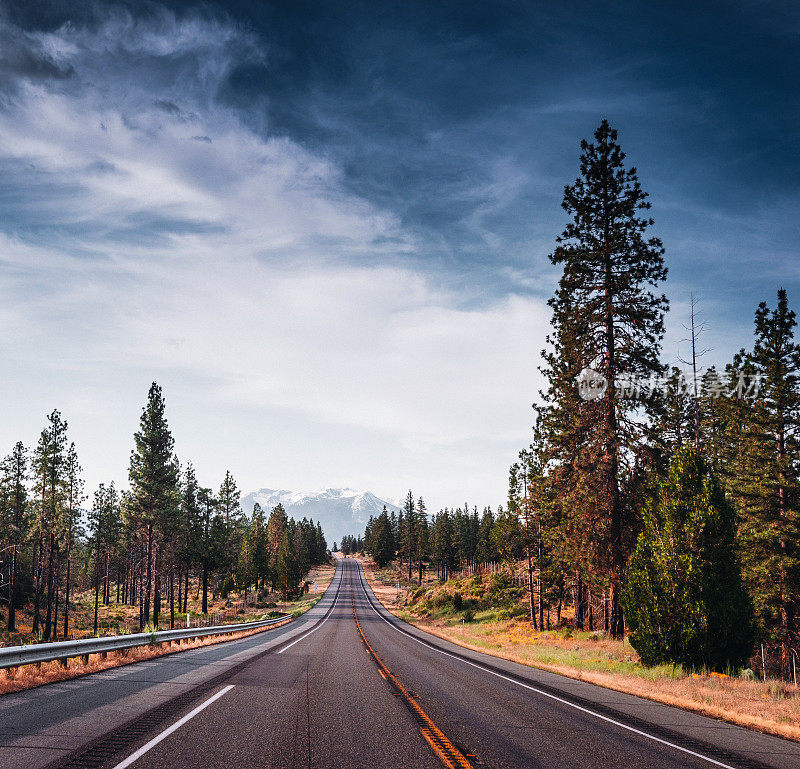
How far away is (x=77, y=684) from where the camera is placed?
10305 mm

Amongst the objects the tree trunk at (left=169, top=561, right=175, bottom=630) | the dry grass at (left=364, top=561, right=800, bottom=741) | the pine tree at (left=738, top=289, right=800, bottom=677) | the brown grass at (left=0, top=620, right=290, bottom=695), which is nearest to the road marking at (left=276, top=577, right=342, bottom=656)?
the brown grass at (left=0, top=620, right=290, bottom=695)

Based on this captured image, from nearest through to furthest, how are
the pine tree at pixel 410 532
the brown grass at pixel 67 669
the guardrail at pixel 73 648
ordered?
the brown grass at pixel 67 669
the guardrail at pixel 73 648
the pine tree at pixel 410 532

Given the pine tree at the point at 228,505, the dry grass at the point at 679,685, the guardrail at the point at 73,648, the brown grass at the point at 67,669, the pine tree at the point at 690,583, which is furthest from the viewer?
the pine tree at the point at 228,505

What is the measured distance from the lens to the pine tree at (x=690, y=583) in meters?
14.4

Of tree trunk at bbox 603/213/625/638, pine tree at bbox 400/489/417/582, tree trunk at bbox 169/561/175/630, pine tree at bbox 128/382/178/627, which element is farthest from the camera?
pine tree at bbox 400/489/417/582

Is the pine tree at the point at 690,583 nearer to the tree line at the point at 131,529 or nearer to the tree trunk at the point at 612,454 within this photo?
the tree trunk at the point at 612,454

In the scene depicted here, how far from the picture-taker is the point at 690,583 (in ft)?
48.1

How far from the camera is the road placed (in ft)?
19.7

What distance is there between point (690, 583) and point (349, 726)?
466 inches

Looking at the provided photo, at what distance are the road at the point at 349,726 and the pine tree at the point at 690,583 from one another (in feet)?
12.9

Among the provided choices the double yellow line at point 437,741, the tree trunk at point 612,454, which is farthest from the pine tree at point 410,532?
the double yellow line at point 437,741

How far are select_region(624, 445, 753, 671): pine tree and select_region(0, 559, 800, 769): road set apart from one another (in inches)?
155

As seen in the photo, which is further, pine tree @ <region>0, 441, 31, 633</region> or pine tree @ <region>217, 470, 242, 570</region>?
pine tree @ <region>217, 470, 242, 570</region>

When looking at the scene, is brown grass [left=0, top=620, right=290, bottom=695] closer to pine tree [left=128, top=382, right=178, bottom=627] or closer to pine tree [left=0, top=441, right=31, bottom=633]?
pine tree [left=128, top=382, right=178, bottom=627]
